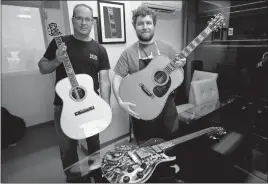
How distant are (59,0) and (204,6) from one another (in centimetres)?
98

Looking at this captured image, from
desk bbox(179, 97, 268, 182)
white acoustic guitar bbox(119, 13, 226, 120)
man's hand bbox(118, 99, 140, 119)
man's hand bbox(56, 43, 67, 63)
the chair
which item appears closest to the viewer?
man's hand bbox(56, 43, 67, 63)

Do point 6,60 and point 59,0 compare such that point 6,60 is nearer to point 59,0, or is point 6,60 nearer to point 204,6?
point 59,0

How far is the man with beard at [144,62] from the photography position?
2.95 feet

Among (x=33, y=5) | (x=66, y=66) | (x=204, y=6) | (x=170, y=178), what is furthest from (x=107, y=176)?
(x=204, y=6)

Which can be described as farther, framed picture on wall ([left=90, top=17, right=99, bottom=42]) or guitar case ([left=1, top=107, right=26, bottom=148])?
framed picture on wall ([left=90, top=17, right=99, bottom=42])

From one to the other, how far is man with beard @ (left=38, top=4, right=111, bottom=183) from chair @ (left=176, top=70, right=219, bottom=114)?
0.72 metres

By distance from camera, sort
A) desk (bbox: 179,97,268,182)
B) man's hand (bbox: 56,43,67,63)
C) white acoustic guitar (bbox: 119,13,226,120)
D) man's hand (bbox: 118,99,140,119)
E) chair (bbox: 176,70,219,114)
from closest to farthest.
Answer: man's hand (bbox: 56,43,67,63), white acoustic guitar (bbox: 119,13,226,120), man's hand (bbox: 118,99,140,119), desk (bbox: 179,97,268,182), chair (bbox: 176,70,219,114)

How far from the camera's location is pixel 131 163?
2.84ft

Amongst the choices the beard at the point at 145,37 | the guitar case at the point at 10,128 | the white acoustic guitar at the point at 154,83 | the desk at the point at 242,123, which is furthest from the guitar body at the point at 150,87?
the guitar case at the point at 10,128

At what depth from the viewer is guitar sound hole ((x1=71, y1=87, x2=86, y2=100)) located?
0.83m

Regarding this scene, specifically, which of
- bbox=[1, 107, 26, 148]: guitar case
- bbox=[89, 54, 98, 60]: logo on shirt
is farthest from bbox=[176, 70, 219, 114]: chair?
bbox=[1, 107, 26, 148]: guitar case

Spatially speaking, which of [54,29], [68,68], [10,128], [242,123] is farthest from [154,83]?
[242,123]

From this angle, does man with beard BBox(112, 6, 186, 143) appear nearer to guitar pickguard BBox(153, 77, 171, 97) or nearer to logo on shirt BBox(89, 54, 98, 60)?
guitar pickguard BBox(153, 77, 171, 97)

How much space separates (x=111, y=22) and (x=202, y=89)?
0.93 m
